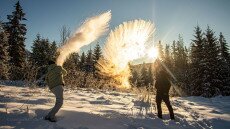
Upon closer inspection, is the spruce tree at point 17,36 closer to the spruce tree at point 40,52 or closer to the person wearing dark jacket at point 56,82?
the spruce tree at point 40,52

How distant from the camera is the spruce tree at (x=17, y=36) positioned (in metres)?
38.3

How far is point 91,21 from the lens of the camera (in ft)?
37.6

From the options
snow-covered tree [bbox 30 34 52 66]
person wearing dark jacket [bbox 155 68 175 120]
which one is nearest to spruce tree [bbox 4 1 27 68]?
snow-covered tree [bbox 30 34 52 66]

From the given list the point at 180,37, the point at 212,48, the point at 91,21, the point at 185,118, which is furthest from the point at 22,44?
the point at 180,37

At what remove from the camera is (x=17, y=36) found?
40.5 m

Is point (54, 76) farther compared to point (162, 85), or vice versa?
point (162, 85)

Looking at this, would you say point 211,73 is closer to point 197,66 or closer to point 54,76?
point 197,66

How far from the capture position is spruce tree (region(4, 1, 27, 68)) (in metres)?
38.3

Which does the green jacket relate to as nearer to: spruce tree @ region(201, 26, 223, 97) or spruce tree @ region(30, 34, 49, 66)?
spruce tree @ region(201, 26, 223, 97)

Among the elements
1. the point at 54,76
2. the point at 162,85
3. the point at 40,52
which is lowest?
the point at 162,85

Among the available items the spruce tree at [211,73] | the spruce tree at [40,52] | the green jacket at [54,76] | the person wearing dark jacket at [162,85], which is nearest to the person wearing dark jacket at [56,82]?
the green jacket at [54,76]

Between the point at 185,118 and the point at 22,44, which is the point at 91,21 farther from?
the point at 22,44

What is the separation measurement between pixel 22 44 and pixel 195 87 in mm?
26457

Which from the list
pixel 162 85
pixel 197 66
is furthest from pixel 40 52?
pixel 162 85
